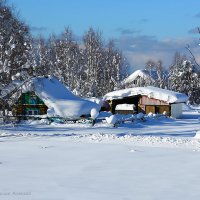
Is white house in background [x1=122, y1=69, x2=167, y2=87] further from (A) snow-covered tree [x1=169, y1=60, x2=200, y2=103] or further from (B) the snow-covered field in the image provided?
(B) the snow-covered field

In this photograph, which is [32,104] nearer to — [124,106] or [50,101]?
[50,101]

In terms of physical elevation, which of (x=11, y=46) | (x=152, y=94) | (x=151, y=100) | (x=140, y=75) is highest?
(x=140, y=75)

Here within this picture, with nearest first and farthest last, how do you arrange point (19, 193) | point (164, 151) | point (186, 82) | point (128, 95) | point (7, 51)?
point (19, 193) < point (164, 151) < point (7, 51) < point (128, 95) < point (186, 82)

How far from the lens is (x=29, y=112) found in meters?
39.5

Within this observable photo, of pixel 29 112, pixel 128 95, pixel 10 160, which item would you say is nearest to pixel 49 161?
pixel 10 160

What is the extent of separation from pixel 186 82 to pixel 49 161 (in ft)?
187

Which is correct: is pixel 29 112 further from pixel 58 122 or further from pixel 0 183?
pixel 0 183

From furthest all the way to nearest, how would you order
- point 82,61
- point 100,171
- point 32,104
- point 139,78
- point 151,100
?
1. point 139,78
2. point 82,61
3. point 151,100
4. point 32,104
5. point 100,171

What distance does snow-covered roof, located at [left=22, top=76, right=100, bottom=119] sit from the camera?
1416 inches

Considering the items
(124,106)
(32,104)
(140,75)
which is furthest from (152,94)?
(140,75)

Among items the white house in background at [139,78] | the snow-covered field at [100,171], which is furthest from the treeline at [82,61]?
the snow-covered field at [100,171]

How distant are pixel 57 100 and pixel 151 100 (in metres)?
13.2

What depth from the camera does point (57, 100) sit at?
123 feet

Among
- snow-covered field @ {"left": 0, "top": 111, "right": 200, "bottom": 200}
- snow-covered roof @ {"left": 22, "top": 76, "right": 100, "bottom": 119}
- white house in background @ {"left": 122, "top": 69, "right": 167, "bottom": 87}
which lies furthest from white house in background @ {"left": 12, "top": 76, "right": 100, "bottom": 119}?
white house in background @ {"left": 122, "top": 69, "right": 167, "bottom": 87}
